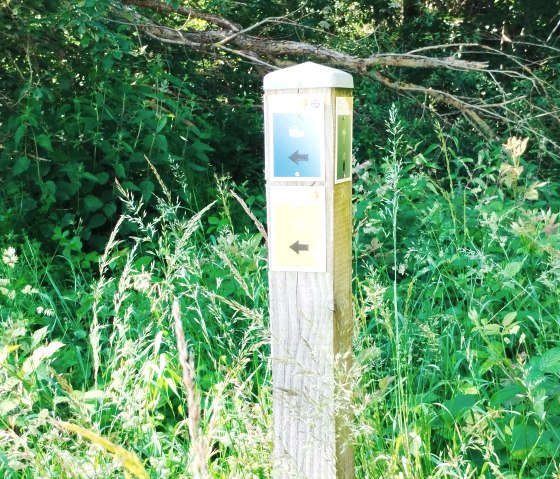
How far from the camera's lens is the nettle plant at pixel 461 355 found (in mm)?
2135

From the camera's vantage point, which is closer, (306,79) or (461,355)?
(306,79)

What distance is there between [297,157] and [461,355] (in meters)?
1.22

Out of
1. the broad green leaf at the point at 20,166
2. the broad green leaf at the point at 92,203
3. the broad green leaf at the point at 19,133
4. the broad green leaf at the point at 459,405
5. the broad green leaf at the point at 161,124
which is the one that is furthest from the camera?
the broad green leaf at the point at 161,124

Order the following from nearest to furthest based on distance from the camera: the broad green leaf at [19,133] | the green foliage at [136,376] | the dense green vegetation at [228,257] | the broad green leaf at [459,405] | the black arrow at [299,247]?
1. the green foliage at [136,376]
2. the black arrow at [299,247]
3. the dense green vegetation at [228,257]
4. the broad green leaf at [459,405]
5. the broad green leaf at [19,133]

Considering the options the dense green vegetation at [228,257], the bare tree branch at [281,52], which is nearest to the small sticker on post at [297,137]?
the dense green vegetation at [228,257]

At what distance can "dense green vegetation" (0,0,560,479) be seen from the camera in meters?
2.20

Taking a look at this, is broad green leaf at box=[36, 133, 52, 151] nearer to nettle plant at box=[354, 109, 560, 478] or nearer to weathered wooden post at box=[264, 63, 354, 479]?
nettle plant at box=[354, 109, 560, 478]

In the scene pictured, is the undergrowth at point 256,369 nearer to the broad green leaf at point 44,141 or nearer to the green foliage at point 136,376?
the green foliage at point 136,376

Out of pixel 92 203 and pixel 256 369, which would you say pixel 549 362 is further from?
pixel 92 203

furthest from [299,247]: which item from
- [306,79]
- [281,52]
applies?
[281,52]

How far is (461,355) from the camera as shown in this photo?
9.47 feet

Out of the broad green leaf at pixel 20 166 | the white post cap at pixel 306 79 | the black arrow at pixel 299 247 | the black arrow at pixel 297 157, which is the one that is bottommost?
the black arrow at pixel 299 247

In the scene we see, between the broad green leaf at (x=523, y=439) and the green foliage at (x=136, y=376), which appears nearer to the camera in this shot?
the green foliage at (x=136, y=376)

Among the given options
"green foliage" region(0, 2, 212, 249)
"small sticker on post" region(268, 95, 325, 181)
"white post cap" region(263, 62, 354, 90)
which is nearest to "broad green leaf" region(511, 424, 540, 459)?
"small sticker on post" region(268, 95, 325, 181)
